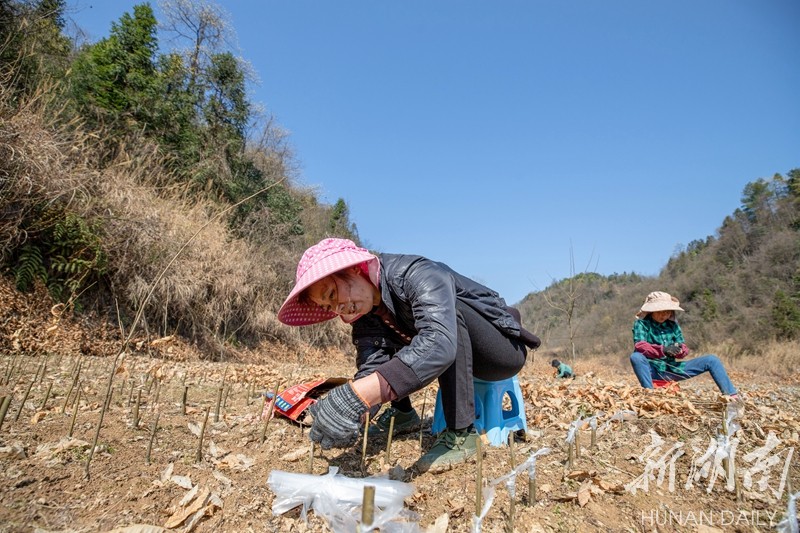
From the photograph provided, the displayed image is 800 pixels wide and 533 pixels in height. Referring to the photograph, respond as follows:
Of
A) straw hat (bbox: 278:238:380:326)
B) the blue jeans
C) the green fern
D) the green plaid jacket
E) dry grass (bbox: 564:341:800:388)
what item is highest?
the green fern

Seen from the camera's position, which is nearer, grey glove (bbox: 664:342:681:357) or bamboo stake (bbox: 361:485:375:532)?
bamboo stake (bbox: 361:485:375:532)

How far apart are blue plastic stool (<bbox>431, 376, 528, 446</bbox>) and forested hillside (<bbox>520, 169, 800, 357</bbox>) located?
69.4 ft

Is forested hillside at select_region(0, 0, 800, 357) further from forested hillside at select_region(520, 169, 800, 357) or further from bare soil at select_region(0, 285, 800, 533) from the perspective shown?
forested hillside at select_region(520, 169, 800, 357)

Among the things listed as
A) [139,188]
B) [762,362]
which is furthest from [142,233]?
[762,362]

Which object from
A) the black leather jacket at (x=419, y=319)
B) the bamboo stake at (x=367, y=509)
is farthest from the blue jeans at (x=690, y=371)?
the bamboo stake at (x=367, y=509)

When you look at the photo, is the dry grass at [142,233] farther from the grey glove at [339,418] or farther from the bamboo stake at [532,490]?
the bamboo stake at [532,490]

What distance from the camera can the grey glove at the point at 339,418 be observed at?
1.53 m

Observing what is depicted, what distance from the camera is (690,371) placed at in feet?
14.0

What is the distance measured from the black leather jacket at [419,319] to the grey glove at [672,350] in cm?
312

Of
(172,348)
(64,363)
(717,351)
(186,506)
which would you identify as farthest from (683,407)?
(717,351)

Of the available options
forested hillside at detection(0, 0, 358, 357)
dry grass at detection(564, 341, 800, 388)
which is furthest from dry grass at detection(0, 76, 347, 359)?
dry grass at detection(564, 341, 800, 388)

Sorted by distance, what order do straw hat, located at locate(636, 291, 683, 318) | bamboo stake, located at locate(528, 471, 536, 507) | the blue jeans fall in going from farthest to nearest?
straw hat, located at locate(636, 291, 683, 318) < the blue jeans < bamboo stake, located at locate(528, 471, 536, 507)

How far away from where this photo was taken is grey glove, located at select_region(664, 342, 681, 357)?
4.36 meters

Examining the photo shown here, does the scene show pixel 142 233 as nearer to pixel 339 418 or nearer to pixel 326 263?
pixel 326 263
